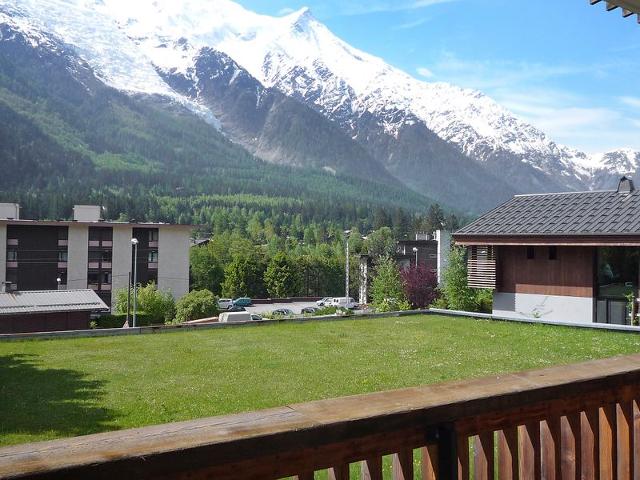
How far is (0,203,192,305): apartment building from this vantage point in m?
58.9

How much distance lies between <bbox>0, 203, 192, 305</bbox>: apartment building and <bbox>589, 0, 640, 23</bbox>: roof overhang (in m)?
57.2

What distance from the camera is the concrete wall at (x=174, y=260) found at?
212ft

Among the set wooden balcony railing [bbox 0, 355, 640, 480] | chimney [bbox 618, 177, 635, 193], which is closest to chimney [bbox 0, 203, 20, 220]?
chimney [bbox 618, 177, 635, 193]

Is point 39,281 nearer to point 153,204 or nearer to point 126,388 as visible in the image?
point 126,388

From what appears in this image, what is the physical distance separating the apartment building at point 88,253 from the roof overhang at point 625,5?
57.2 metres

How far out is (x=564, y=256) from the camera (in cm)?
1825

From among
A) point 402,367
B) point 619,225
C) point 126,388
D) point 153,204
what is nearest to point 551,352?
point 402,367

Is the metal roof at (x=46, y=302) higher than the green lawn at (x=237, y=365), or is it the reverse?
the green lawn at (x=237, y=365)

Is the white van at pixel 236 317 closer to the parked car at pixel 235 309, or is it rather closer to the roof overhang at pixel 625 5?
the roof overhang at pixel 625 5

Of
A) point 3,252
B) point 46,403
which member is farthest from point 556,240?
point 3,252

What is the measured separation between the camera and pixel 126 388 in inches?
269

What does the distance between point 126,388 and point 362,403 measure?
5.73 m

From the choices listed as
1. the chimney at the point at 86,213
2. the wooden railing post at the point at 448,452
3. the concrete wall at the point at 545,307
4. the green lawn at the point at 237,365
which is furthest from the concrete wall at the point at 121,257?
the wooden railing post at the point at 448,452

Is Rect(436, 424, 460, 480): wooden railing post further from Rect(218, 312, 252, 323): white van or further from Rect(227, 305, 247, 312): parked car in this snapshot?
Rect(227, 305, 247, 312): parked car
